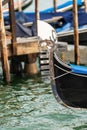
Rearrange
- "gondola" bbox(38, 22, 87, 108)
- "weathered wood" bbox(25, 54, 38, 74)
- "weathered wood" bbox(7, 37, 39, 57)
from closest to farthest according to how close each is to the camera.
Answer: "gondola" bbox(38, 22, 87, 108)
"weathered wood" bbox(7, 37, 39, 57)
"weathered wood" bbox(25, 54, 38, 74)

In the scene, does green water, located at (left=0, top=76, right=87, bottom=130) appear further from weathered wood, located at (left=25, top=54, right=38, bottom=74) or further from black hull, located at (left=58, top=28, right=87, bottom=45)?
black hull, located at (left=58, top=28, right=87, bottom=45)

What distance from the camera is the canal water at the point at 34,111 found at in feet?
28.8

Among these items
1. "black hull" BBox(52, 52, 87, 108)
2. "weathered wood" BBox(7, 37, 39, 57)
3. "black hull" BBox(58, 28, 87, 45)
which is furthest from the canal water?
"black hull" BBox(58, 28, 87, 45)

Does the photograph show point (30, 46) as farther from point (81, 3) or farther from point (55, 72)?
point (81, 3)

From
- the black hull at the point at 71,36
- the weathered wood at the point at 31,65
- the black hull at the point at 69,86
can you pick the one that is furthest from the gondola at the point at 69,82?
the black hull at the point at 71,36

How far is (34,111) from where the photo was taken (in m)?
9.89

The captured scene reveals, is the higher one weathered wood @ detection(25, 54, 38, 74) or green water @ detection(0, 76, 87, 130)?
weathered wood @ detection(25, 54, 38, 74)

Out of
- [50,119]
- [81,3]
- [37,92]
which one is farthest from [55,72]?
[81,3]

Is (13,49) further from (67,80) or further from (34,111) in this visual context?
(67,80)

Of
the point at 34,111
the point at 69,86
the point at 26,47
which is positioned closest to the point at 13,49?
the point at 26,47

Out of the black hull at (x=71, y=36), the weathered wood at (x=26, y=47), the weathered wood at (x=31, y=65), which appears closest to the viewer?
the weathered wood at (x=26, y=47)

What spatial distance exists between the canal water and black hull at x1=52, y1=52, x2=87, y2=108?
346 millimetres

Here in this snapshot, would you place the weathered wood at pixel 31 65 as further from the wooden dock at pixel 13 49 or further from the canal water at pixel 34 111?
the canal water at pixel 34 111

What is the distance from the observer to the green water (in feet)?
A: 28.8
